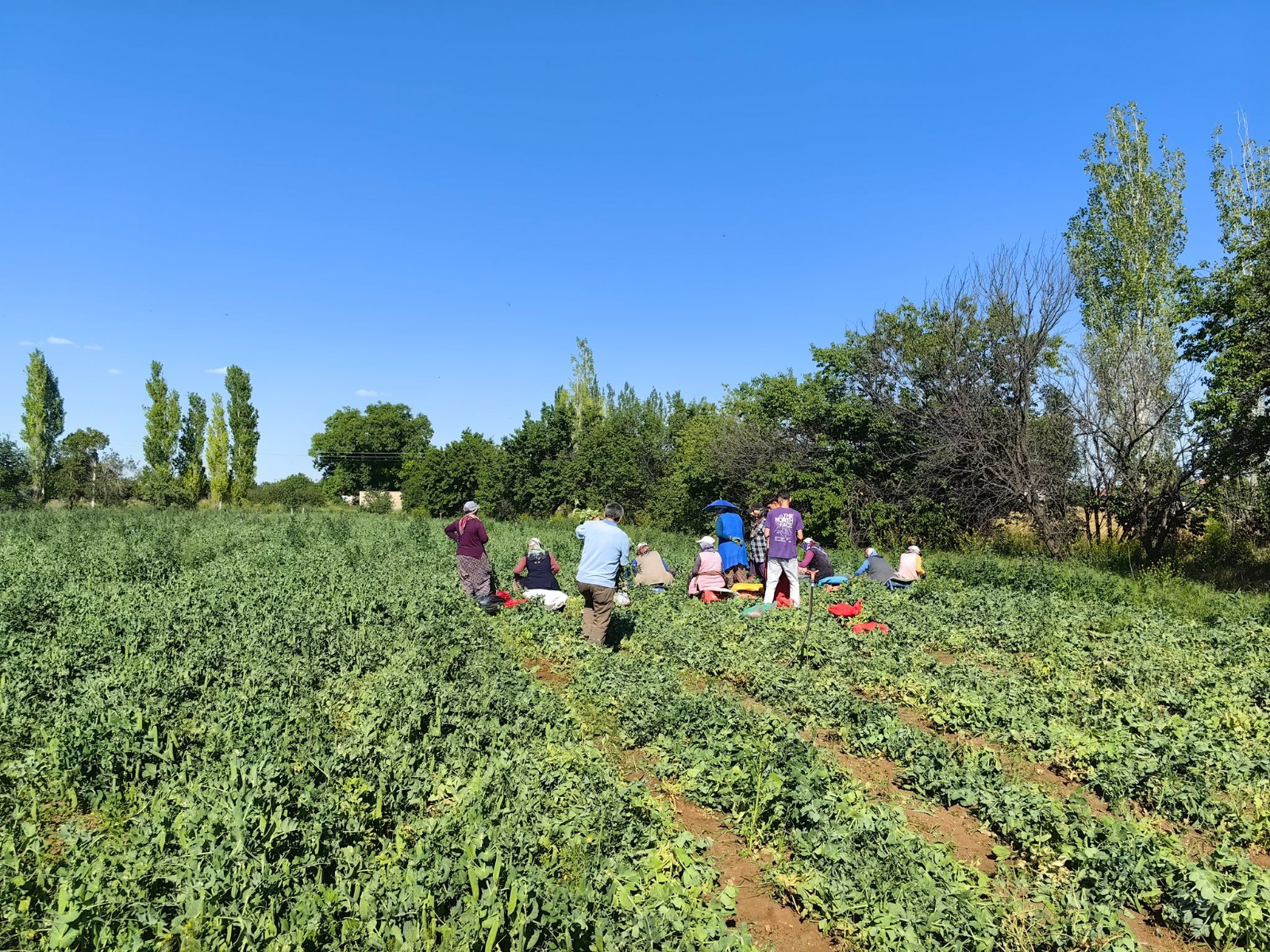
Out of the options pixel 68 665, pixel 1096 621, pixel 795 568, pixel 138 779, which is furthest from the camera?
pixel 795 568

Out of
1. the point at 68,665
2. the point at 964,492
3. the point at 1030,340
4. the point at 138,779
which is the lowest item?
the point at 138,779

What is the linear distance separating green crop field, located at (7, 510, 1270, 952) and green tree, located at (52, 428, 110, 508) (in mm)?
50412

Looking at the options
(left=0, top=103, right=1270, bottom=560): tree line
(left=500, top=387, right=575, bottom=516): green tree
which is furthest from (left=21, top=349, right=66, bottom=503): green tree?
(left=0, top=103, right=1270, bottom=560): tree line

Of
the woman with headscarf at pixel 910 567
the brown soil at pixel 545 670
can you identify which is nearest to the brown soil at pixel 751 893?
the brown soil at pixel 545 670

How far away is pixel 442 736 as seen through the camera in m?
5.11

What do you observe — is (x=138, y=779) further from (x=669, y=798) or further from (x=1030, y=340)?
(x=1030, y=340)

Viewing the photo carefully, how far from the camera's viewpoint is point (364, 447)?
229 ft

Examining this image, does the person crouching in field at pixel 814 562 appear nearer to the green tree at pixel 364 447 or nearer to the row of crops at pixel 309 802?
the row of crops at pixel 309 802

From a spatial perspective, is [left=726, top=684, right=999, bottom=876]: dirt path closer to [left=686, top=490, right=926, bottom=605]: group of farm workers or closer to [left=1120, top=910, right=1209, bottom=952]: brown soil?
[left=1120, top=910, right=1209, bottom=952]: brown soil

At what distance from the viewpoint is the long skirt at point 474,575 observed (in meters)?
10.2

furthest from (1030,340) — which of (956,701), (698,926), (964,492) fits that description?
(698,926)

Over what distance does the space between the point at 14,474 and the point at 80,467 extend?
29.4ft

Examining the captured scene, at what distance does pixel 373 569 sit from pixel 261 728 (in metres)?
7.64

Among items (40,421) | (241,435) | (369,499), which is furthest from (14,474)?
(369,499)
